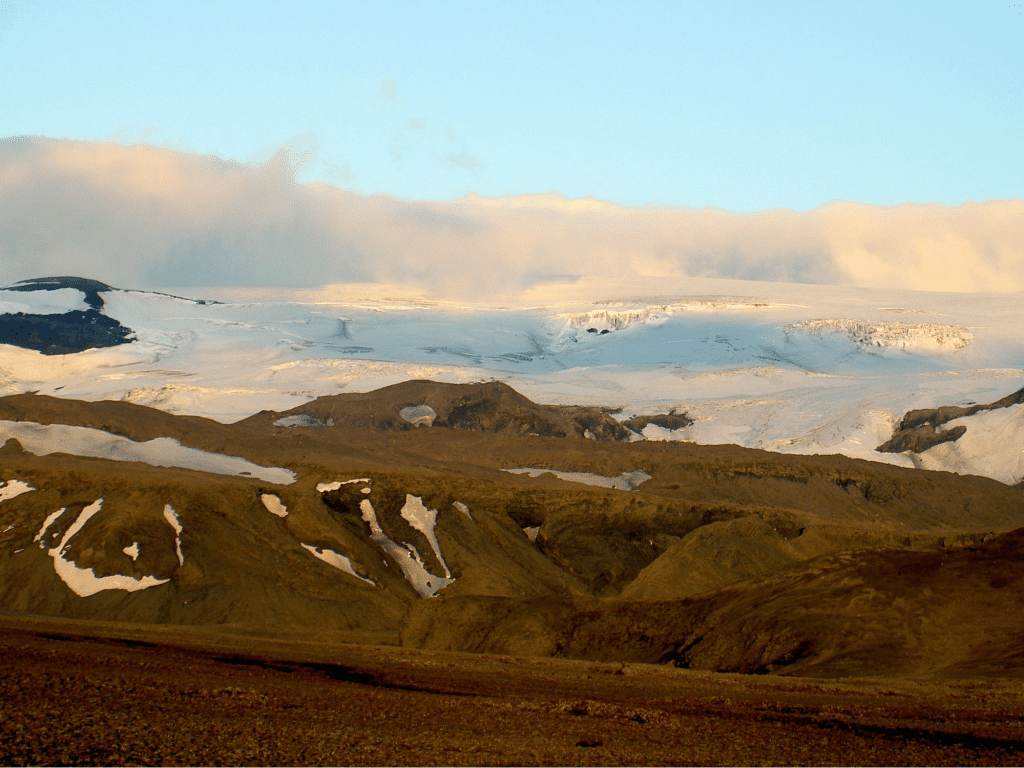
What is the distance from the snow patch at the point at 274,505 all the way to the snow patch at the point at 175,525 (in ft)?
20.3

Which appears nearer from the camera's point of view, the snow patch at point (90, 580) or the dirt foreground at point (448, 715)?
the dirt foreground at point (448, 715)

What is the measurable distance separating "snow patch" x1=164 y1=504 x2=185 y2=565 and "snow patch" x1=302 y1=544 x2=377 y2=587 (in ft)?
21.9

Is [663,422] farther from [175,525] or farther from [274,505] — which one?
[175,525]

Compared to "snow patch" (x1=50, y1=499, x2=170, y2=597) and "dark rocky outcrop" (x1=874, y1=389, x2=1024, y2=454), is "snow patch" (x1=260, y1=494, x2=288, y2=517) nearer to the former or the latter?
"snow patch" (x1=50, y1=499, x2=170, y2=597)

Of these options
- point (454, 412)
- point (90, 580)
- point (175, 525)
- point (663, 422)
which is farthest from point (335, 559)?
point (663, 422)

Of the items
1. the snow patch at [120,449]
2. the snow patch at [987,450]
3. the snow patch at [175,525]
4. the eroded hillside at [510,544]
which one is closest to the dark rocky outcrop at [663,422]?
the snow patch at [987,450]

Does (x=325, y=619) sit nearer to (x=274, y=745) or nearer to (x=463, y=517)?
(x=463, y=517)

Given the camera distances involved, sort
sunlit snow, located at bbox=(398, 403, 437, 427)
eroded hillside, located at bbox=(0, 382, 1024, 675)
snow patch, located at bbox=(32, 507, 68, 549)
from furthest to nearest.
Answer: sunlit snow, located at bbox=(398, 403, 437, 427), snow patch, located at bbox=(32, 507, 68, 549), eroded hillside, located at bbox=(0, 382, 1024, 675)

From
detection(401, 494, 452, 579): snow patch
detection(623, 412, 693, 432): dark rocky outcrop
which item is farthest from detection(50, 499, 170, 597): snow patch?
detection(623, 412, 693, 432): dark rocky outcrop

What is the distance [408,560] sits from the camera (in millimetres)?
65812

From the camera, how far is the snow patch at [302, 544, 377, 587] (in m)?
61.0

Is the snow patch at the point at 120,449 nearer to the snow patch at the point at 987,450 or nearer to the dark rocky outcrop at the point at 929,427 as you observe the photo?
the snow patch at the point at 987,450

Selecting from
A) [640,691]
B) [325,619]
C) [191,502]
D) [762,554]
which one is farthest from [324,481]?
[640,691]

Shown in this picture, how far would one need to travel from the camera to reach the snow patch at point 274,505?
65.9 m
